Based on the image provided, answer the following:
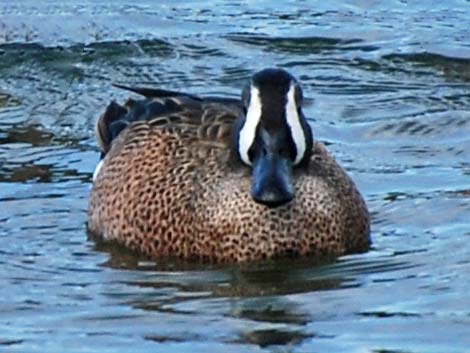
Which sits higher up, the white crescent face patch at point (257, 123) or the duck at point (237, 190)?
the white crescent face patch at point (257, 123)

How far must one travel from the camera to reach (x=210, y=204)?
1136 centimetres

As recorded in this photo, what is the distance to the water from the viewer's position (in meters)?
9.84

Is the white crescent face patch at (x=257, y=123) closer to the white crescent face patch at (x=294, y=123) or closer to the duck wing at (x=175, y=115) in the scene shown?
the white crescent face patch at (x=294, y=123)

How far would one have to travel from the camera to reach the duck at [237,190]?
1099 centimetres

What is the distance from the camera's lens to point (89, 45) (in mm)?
16188

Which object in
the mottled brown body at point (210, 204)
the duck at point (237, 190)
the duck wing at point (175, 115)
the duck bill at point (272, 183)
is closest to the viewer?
the duck bill at point (272, 183)

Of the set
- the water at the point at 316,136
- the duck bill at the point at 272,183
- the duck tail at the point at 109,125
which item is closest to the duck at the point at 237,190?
the duck bill at the point at 272,183

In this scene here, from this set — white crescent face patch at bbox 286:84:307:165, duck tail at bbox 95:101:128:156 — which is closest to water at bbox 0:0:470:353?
duck tail at bbox 95:101:128:156

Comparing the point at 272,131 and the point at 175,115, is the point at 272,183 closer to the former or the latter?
the point at 272,131

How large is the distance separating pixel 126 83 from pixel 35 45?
3.53 ft

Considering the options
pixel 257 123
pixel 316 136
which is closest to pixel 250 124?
pixel 257 123

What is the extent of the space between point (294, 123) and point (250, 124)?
21 centimetres

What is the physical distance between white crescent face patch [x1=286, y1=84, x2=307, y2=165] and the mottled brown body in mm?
219

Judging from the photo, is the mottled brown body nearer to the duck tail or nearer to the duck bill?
the duck bill
